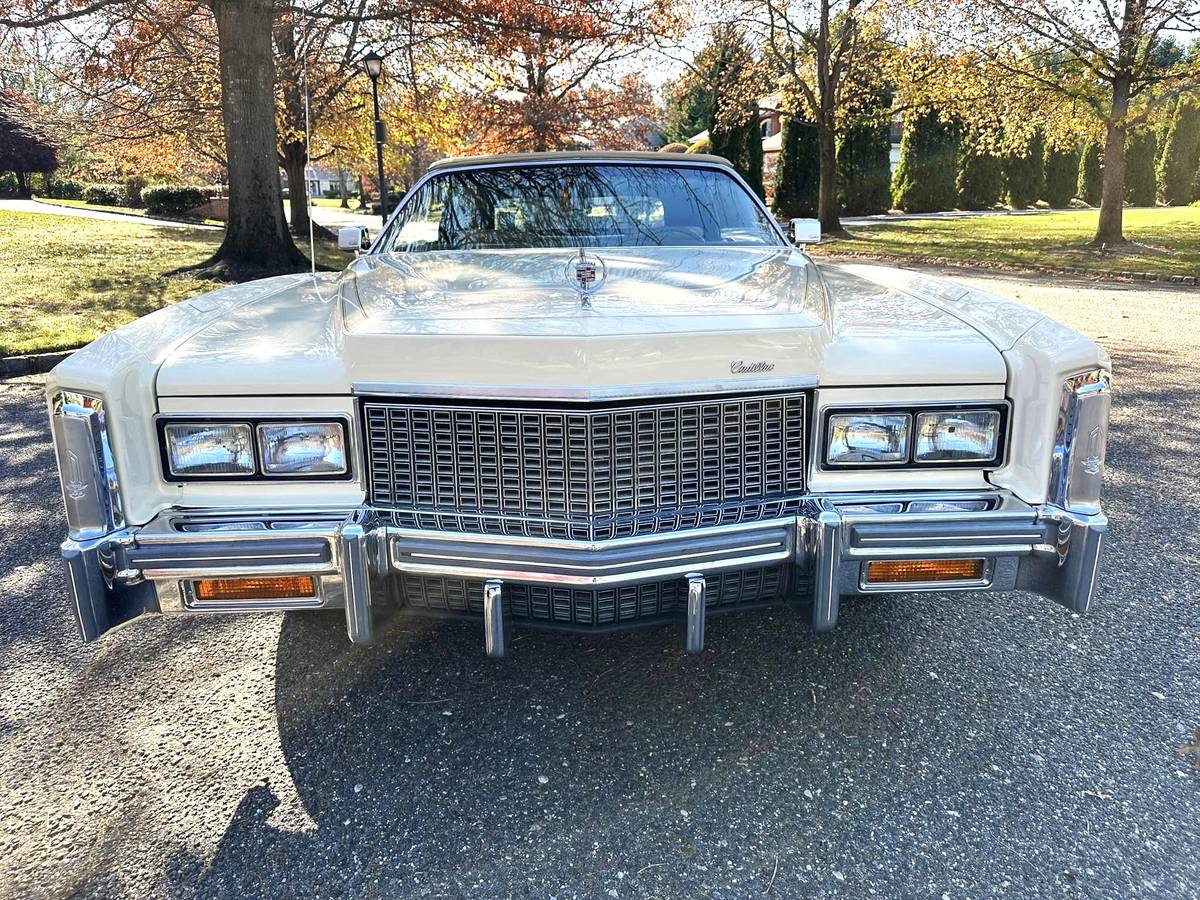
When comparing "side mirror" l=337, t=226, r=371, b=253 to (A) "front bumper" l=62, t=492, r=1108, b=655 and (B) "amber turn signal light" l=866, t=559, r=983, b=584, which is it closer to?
(A) "front bumper" l=62, t=492, r=1108, b=655

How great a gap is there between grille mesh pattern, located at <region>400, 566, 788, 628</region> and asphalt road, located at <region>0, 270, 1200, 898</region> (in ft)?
1.35

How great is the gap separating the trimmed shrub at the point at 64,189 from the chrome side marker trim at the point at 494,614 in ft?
152

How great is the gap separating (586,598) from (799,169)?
3150 cm

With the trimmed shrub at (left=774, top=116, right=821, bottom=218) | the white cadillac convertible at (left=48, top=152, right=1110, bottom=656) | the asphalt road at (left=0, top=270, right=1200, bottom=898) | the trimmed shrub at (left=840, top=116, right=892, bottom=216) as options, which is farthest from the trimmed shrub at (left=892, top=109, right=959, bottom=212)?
the white cadillac convertible at (left=48, top=152, right=1110, bottom=656)

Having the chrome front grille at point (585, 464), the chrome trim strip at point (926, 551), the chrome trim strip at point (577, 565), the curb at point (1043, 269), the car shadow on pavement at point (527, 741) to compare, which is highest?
the chrome front grille at point (585, 464)

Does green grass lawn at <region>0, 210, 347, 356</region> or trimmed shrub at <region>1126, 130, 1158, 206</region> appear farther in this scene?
trimmed shrub at <region>1126, 130, 1158, 206</region>

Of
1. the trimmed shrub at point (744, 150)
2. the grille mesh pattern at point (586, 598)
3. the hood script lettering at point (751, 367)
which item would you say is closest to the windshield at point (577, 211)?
the hood script lettering at point (751, 367)

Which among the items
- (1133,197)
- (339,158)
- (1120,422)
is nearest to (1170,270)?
(1120,422)

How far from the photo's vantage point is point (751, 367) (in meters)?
2.20

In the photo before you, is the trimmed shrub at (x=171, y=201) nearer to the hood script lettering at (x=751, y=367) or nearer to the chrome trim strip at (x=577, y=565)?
the chrome trim strip at (x=577, y=565)

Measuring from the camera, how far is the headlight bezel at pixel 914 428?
91.3 inches

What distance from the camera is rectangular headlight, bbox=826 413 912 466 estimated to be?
92.4 inches

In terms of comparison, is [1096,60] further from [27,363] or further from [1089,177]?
[1089,177]

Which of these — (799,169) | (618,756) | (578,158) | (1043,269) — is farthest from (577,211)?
(799,169)
